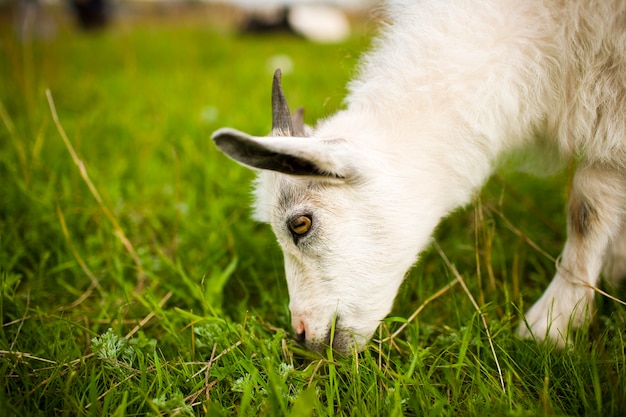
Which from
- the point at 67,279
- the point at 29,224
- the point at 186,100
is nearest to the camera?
the point at 67,279

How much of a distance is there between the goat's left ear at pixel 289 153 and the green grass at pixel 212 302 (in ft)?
2.47

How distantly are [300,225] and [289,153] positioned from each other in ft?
1.38

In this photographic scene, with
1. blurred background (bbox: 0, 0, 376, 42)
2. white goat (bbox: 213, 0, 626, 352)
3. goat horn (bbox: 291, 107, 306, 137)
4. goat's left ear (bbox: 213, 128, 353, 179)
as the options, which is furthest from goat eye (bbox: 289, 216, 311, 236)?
blurred background (bbox: 0, 0, 376, 42)

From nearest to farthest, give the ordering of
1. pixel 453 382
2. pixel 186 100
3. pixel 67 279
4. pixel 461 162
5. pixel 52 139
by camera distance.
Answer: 1. pixel 453 382
2. pixel 461 162
3. pixel 67 279
4. pixel 52 139
5. pixel 186 100

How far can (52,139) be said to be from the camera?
4289mm

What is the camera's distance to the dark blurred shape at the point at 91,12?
14.4m

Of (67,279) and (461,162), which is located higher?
(461,162)

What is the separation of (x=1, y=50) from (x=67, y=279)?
668 centimetres

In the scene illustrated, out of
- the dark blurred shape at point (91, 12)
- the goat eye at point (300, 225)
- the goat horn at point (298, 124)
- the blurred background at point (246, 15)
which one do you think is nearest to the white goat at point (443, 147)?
the goat eye at point (300, 225)

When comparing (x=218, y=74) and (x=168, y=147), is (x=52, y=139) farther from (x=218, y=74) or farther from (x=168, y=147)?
(x=218, y=74)

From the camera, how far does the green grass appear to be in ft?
5.92

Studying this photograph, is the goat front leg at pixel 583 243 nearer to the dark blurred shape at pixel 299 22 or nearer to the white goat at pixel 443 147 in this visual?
the white goat at pixel 443 147

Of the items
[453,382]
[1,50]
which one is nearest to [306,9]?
[1,50]

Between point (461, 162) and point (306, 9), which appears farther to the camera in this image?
point (306, 9)
